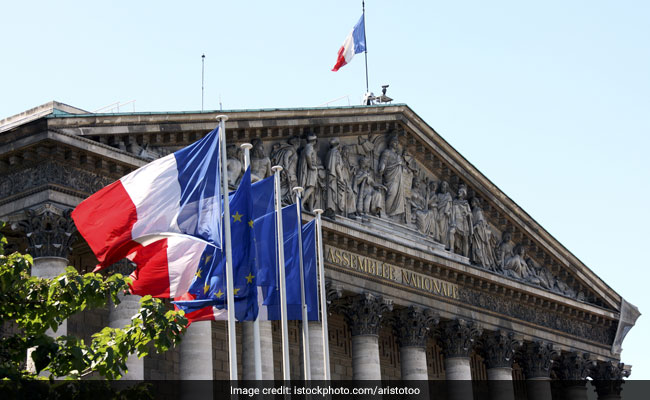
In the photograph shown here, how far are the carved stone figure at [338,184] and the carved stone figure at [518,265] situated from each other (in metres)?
9.34

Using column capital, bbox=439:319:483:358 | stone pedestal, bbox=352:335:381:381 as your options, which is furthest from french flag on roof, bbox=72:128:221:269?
column capital, bbox=439:319:483:358

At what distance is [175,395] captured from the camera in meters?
33.2

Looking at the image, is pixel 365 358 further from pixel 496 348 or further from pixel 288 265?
pixel 288 265

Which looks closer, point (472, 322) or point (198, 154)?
point (198, 154)

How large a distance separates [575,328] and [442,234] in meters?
9.28

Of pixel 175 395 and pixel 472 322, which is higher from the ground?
pixel 472 322

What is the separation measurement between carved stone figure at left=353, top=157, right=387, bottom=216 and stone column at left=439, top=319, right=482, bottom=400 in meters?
5.02

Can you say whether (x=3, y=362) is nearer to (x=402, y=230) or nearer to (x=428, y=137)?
(x=402, y=230)

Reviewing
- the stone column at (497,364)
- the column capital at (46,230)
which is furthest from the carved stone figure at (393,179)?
the column capital at (46,230)

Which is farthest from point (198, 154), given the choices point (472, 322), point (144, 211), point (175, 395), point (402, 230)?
point (472, 322)

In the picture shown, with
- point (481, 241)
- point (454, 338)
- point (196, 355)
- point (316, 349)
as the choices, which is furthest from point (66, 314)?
point (481, 241)

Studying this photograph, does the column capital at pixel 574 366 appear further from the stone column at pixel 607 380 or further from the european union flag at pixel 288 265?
the european union flag at pixel 288 265

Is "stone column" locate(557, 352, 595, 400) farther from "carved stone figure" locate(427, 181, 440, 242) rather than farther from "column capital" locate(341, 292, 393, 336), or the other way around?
"column capital" locate(341, 292, 393, 336)

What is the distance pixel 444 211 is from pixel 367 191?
14.9 feet
